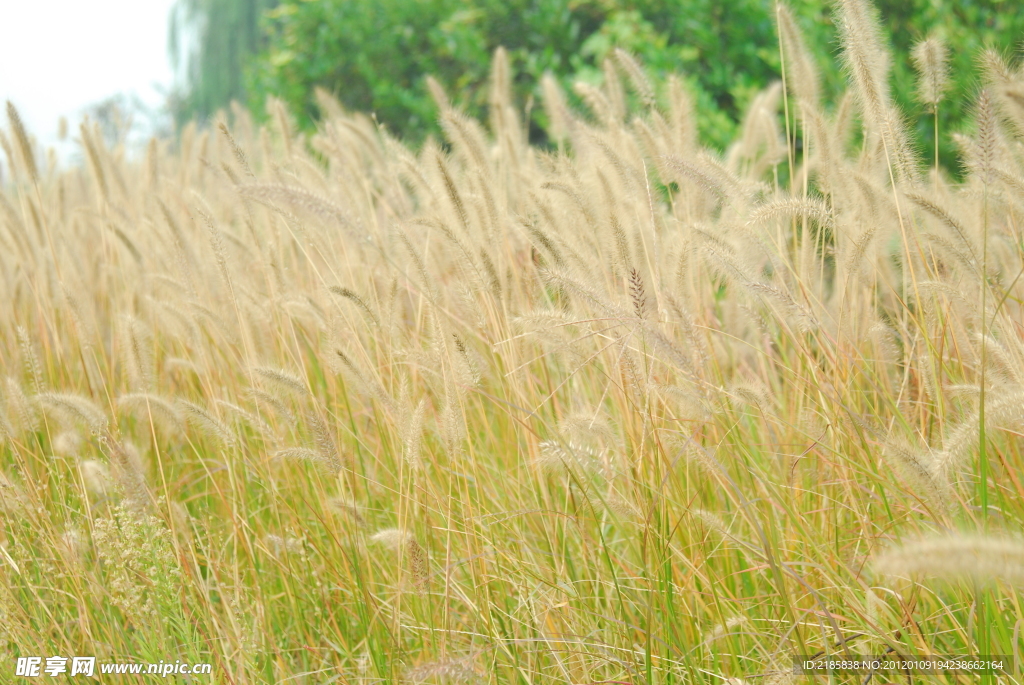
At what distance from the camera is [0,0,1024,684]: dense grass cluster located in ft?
4.75

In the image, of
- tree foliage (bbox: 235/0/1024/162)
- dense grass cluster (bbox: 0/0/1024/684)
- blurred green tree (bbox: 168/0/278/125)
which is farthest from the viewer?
blurred green tree (bbox: 168/0/278/125)

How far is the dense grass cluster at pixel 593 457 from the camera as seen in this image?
1.45 m

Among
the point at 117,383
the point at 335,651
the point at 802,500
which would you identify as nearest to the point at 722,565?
the point at 802,500

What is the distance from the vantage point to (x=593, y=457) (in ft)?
5.29

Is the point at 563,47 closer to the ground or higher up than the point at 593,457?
higher up

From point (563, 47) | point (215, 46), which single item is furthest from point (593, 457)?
point (215, 46)

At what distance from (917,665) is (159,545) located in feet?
4.74

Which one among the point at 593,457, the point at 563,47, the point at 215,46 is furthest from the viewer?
the point at 215,46

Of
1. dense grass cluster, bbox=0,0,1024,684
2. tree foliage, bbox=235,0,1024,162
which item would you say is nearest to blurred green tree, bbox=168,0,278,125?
tree foliage, bbox=235,0,1024,162

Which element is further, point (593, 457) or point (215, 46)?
point (215, 46)

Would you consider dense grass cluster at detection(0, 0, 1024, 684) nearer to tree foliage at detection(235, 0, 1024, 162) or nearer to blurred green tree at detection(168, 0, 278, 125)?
tree foliage at detection(235, 0, 1024, 162)

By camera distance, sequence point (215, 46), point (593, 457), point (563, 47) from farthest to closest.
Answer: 1. point (215, 46)
2. point (563, 47)
3. point (593, 457)

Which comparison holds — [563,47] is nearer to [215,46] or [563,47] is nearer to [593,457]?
[593,457]

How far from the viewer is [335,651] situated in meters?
1.77
